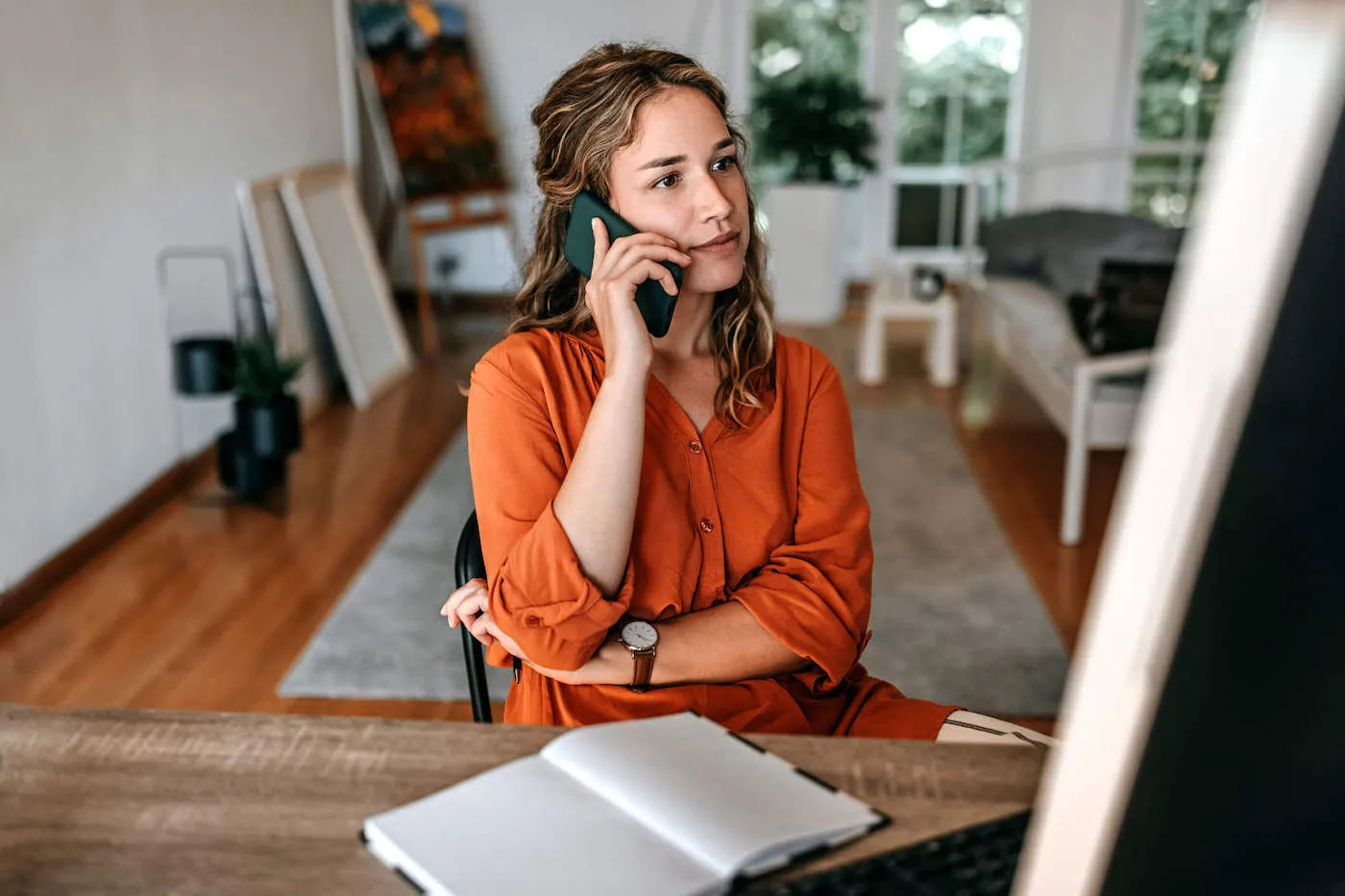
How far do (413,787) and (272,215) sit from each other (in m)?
4.11

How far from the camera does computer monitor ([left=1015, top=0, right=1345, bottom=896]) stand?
1.04 ft

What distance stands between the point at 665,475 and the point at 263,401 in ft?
7.98

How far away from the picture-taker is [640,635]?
1.31 metres

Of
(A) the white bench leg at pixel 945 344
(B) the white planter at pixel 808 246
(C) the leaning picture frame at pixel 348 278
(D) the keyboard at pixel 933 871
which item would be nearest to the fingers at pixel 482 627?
(D) the keyboard at pixel 933 871

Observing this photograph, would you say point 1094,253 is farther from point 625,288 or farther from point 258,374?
point 625,288

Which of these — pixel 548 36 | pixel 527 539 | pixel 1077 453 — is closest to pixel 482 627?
pixel 527 539

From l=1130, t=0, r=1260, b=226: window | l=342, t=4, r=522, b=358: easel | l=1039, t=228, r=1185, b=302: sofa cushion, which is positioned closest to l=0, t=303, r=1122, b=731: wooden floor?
l=1039, t=228, r=1185, b=302: sofa cushion

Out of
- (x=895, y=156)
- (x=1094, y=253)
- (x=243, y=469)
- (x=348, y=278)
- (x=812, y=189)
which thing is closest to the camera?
(x=243, y=469)

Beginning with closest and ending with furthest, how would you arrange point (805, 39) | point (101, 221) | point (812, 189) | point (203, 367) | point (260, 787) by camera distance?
point (260, 787) → point (101, 221) → point (203, 367) → point (812, 189) → point (805, 39)

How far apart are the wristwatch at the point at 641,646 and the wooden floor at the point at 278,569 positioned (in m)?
1.26

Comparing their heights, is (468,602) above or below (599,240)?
below

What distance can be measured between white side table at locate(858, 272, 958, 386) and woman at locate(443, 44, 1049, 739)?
372cm

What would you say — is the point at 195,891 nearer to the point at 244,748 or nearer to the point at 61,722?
the point at 244,748

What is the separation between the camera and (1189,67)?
6.82 meters
